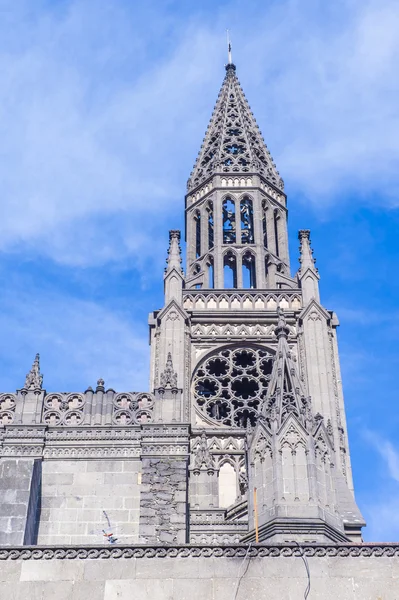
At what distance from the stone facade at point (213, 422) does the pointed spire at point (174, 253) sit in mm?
72

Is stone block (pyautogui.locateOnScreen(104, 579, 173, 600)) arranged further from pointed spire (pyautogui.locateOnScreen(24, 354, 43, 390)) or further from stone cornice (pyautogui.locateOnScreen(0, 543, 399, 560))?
pointed spire (pyautogui.locateOnScreen(24, 354, 43, 390))

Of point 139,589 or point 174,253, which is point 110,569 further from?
point 174,253

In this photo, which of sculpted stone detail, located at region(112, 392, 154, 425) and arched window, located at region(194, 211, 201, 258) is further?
arched window, located at region(194, 211, 201, 258)

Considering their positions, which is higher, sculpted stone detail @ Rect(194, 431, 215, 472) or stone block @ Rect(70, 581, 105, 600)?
sculpted stone detail @ Rect(194, 431, 215, 472)

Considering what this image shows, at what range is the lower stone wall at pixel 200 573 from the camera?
19.4 meters

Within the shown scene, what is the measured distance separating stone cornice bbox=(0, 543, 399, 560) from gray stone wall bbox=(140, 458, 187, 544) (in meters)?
4.02

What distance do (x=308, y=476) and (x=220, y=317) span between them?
66.9ft

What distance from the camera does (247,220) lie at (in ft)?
165

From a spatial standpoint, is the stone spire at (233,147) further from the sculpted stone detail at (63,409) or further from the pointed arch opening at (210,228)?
the sculpted stone detail at (63,409)

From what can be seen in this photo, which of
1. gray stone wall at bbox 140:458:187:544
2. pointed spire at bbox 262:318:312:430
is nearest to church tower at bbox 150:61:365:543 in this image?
pointed spire at bbox 262:318:312:430

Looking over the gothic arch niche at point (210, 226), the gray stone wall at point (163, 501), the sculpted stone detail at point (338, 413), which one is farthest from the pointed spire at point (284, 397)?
the gothic arch niche at point (210, 226)

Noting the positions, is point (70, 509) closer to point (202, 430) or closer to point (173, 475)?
point (173, 475)

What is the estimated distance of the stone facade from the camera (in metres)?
24.1

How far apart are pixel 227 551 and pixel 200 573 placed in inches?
26.2
